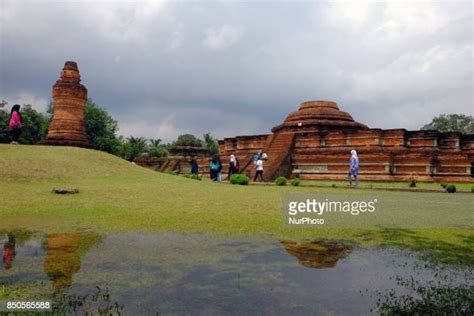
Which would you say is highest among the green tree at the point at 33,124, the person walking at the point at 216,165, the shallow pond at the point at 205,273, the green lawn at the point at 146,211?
the green tree at the point at 33,124

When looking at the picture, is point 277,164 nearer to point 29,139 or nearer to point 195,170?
point 195,170

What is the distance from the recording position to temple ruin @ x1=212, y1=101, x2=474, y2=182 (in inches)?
742

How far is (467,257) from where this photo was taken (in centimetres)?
406

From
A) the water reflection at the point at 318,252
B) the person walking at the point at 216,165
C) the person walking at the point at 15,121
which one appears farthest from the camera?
the person walking at the point at 216,165


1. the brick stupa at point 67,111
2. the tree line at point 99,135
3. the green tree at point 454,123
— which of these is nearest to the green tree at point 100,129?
the tree line at point 99,135

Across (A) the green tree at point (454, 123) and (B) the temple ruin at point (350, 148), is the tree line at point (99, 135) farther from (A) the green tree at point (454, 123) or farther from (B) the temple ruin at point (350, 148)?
(A) the green tree at point (454, 123)

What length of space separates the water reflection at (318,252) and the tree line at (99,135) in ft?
104

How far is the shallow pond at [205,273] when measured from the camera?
8.97ft

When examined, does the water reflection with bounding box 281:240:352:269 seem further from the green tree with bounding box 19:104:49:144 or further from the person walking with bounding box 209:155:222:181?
the green tree with bounding box 19:104:49:144

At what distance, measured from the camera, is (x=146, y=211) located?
23.7 feet

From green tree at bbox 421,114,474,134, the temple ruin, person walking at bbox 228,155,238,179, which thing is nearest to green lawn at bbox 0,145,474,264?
person walking at bbox 228,155,238,179

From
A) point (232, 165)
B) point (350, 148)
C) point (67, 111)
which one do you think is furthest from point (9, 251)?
point (350, 148)

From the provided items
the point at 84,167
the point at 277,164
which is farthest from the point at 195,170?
the point at 84,167

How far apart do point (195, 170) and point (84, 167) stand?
11.0m
